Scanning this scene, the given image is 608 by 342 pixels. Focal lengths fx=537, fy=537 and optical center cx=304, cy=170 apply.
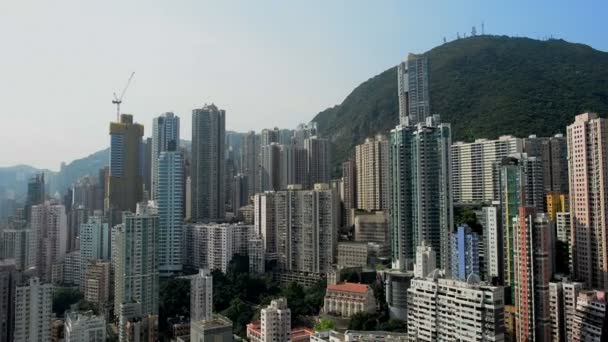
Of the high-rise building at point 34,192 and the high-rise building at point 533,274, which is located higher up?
the high-rise building at point 34,192

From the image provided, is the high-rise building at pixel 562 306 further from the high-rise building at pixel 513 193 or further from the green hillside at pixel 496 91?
the green hillside at pixel 496 91

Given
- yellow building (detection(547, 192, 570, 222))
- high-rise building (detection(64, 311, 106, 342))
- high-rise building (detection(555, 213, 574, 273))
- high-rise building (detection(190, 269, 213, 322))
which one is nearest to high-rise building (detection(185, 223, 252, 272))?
high-rise building (detection(190, 269, 213, 322))

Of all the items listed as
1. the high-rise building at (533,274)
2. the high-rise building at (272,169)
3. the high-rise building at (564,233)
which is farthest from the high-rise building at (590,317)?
the high-rise building at (272,169)

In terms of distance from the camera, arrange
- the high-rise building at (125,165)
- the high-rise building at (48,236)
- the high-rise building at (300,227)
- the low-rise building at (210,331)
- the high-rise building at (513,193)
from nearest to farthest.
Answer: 1. the low-rise building at (210,331)
2. the high-rise building at (513,193)
3. the high-rise building at (48,236)
4. the high-rise building at (300,227)
5. the high-rise building at (125,165)

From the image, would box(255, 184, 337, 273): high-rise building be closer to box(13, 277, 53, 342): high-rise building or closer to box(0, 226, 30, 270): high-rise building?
box(0, 226, 30, 270): high-rise building

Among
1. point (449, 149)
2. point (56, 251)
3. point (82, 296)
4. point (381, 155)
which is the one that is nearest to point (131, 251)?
point (82, 296)
